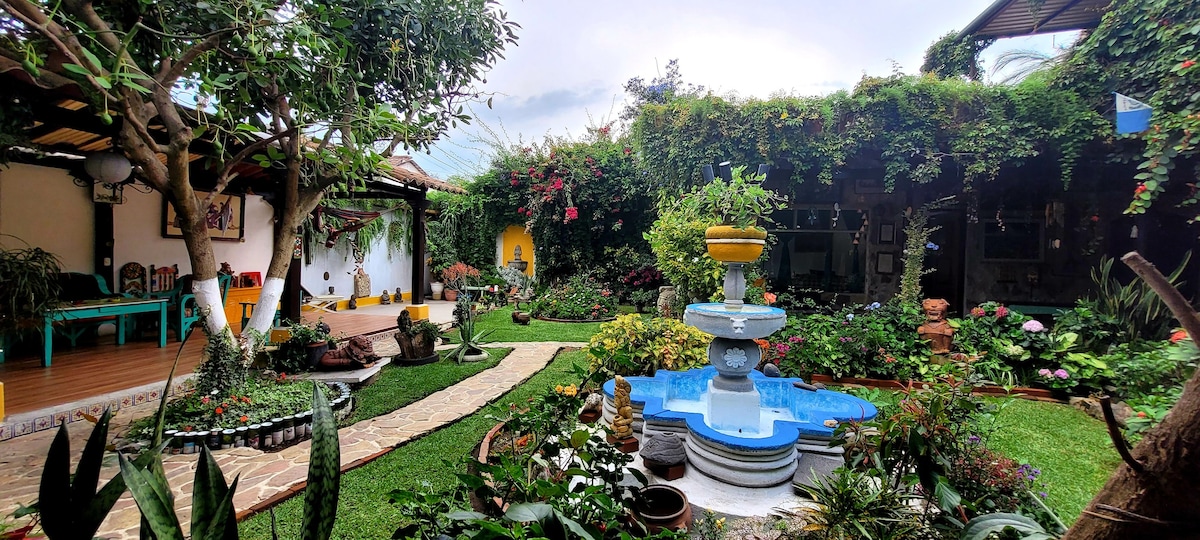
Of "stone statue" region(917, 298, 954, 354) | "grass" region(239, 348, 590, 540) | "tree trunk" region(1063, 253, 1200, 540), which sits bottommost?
"grass" region(239, 348, 590, 540)

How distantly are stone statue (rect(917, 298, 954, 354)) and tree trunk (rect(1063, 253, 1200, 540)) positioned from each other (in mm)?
6080

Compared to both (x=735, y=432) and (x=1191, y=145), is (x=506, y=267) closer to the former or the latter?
(x=735, y=432)

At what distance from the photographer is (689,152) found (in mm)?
8391

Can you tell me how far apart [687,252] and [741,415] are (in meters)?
4.30

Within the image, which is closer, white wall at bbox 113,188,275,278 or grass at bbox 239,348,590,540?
grass at bbox 239,348,590,540

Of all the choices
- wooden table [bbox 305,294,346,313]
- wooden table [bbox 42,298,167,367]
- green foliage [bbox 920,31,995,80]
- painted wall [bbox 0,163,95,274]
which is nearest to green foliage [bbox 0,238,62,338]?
wooden table [bbox 42,298,167,367]

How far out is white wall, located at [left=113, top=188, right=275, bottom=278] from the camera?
641 centimetres

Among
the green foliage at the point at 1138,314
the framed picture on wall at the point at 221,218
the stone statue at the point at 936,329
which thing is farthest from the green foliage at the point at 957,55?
the framed picture on wall at the point at 221,218

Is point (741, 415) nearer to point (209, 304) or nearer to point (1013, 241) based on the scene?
point (209, 304)

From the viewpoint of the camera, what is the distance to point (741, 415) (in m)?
3.55

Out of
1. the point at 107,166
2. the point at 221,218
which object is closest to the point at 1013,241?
the point at 107,166

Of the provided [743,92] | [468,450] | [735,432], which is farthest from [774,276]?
[468,450]

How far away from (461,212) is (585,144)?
4215 mm

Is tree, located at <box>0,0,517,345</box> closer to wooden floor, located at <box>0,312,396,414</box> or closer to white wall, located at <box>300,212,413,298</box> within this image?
wooden floor, located at <box>0,312,396,414</box>
